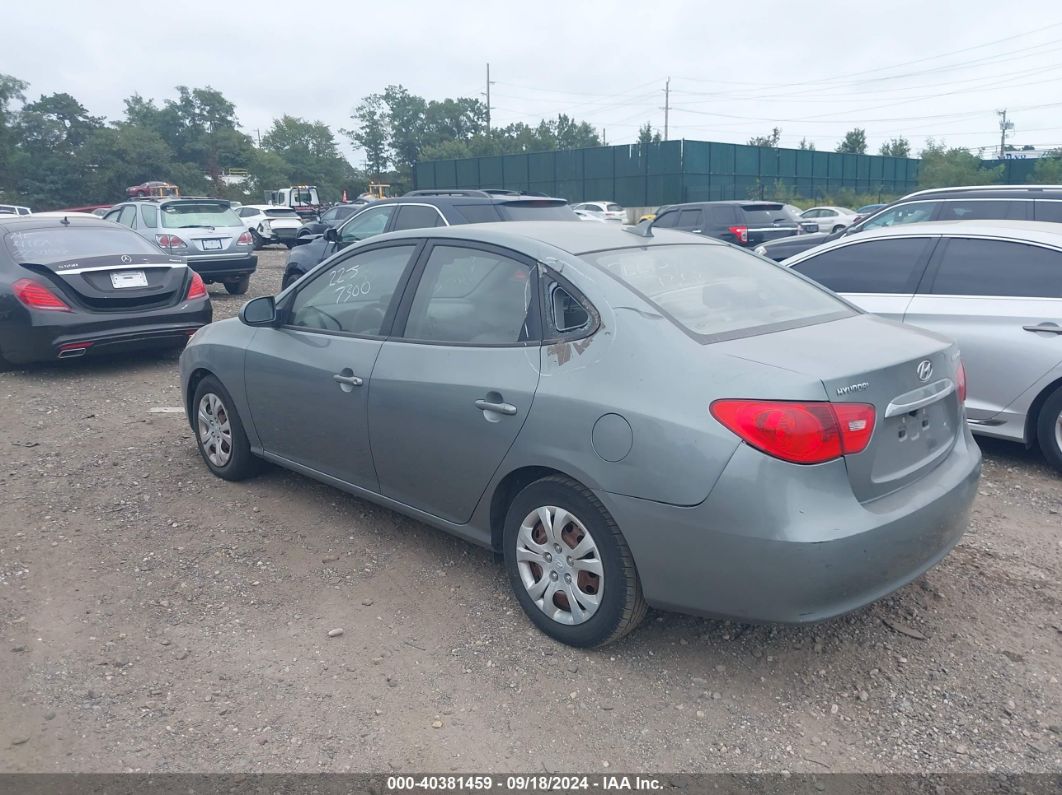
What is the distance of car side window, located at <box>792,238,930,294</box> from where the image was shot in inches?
236

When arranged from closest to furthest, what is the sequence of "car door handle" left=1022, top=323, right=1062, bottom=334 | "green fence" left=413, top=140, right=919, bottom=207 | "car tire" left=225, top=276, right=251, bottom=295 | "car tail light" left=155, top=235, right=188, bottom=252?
"car door handle" left=1022, top=323, right=1062, bottom=334 → "car tail light" left=155, top=235, right=188, bottom=252 → "car tire" left=225, top=276, right=251, bottom=295 → "green fence" left=413, top=140, right=919, bottom=207

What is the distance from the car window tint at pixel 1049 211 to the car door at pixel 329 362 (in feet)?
24.2

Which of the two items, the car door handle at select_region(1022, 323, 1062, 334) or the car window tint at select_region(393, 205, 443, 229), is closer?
the car door handle at select_region(1022, 323, 1062, 334)

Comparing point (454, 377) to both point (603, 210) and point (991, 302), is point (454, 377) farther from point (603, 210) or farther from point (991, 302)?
point (603, 210)

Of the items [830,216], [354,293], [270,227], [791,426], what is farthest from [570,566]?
[830,216]

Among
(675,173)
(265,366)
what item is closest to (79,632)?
(265,366)

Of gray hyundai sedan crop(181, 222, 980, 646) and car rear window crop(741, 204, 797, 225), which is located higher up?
car rear window crop(741, 204, 797, 225)

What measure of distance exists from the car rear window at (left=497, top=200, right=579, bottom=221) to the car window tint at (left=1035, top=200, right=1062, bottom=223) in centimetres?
467

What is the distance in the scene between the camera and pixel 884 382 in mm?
3096

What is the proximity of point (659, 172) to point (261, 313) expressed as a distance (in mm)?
39923

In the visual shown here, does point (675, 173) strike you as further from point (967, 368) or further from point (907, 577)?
point (907, 577)

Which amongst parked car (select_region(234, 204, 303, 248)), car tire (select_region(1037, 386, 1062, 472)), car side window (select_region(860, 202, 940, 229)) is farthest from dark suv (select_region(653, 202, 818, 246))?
parked car (select_region(234, 204, 303, 248))

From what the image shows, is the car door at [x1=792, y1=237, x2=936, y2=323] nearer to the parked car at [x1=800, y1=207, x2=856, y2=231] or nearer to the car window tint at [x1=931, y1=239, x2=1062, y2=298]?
the car window tint at [x1=931, y1=239, x2=1062, y2=298]

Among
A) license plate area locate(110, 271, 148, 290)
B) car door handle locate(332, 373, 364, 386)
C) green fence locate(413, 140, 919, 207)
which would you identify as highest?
green fence locate(413, 140, 919, 207)
